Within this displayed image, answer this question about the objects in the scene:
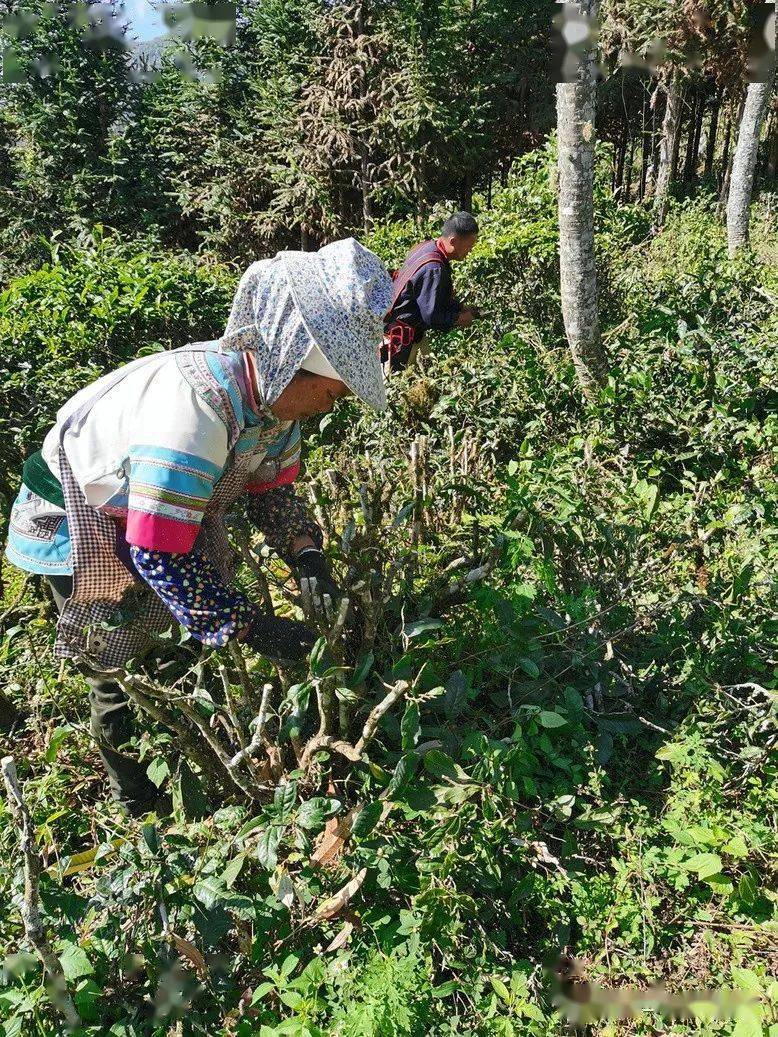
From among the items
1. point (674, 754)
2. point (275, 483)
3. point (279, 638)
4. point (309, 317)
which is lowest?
point (674, 754)

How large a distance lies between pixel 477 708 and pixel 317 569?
25.5 inches

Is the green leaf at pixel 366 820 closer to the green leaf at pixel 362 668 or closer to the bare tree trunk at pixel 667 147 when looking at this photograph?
the green leaf at pixel 362 668

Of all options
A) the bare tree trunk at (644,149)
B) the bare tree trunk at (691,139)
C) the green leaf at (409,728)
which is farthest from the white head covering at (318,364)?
the bare tree trunk at (691,139)

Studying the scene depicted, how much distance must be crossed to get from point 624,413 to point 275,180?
711 cm

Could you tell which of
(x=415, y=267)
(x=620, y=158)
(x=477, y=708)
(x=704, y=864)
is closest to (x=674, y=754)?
(x=704, y=864)

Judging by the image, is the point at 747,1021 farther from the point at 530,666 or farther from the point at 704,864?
the point at 530,666

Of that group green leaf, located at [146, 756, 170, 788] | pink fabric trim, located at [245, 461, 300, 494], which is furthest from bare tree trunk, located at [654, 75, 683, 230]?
green leaf, located at [146, 756, 170, 788]

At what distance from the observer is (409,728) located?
1901 mm

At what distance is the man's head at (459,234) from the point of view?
477 cm

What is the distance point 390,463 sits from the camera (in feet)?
11.8

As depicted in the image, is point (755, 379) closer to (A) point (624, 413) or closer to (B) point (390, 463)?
(A) point (624, 413)

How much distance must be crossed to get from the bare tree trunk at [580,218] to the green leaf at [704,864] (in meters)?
2.75

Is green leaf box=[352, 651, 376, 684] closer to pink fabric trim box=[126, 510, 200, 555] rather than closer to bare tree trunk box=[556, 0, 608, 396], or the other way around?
pink fabric trim box=[126, 510, 200, 555]

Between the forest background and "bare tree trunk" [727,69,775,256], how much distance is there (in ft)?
9.80
